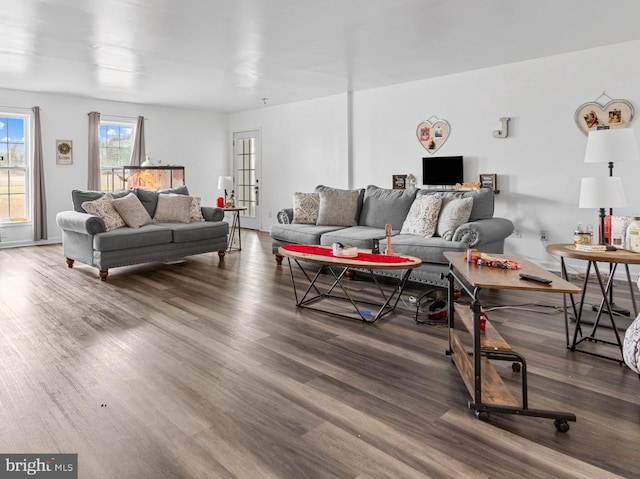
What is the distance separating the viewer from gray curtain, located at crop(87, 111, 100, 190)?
Result: 784 cm

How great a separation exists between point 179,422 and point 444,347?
171cm

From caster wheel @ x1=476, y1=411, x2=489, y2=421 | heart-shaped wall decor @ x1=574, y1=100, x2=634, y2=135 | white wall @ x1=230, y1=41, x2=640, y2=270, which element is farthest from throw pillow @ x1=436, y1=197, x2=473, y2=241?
caster wheel @ x1=476, y1=411, x2=489, y2=421

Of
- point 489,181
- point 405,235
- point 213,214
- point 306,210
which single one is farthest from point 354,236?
point 213,214

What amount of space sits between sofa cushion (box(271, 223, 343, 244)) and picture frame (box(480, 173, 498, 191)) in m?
1.93

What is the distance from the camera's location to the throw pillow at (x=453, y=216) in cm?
449

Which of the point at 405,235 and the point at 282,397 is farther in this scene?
the point at 405,235

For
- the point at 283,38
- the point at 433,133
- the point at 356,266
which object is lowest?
the point at 356,266

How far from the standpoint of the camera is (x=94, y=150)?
25.8ft

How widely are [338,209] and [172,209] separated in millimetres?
2200

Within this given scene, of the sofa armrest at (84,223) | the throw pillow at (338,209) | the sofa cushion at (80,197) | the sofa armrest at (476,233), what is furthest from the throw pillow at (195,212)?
the sofa armrest at (476,233)

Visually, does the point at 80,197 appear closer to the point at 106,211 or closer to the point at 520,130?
the point at 106,211

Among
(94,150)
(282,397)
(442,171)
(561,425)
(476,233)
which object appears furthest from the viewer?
(94,150)

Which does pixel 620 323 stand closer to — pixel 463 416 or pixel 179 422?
pixel 463 416

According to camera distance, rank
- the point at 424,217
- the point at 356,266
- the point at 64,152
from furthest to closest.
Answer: the point at 64,152 < the point at 424,217 < the point at 356,266
